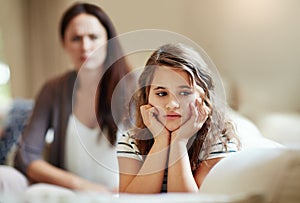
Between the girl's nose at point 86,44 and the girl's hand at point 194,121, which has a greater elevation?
the girl's nose at point 86,44

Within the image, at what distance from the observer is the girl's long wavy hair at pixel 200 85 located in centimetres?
87

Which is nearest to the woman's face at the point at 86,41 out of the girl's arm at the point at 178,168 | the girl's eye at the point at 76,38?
the girl's eye at the point at 76,38

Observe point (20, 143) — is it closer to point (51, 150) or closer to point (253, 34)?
point (51, 150)

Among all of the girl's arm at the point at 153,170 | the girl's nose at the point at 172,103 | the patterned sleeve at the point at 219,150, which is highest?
the girl's nose at the point at 172,103

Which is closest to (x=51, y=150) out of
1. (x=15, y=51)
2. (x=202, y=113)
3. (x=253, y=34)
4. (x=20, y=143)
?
(x=20, y=143)

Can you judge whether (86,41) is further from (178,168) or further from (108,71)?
(178,168)

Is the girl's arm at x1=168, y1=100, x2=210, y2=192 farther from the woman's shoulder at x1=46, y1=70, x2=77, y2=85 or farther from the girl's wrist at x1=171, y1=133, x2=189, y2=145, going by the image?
the woman's shoulder at x1=46, y1=70, x2=77, y2=85

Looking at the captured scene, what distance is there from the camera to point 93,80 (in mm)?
955

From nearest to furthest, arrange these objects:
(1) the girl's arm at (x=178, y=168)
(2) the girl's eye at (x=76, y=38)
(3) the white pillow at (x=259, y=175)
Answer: (3) the white pillow at (x=259, y=175) → (1) the girl's arm at (x=178, y=168) → (2) the girl's eye at (x=76, y=38)

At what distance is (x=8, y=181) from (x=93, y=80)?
0.84 ft

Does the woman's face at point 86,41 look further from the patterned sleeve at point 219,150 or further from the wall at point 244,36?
the patterned sleeve at point 219,150

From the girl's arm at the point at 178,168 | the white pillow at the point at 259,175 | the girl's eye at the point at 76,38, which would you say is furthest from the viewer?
the girl's eye at the point at 76,38

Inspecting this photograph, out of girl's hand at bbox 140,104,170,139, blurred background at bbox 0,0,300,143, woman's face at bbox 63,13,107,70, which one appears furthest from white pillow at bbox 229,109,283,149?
woman's face at bbox 63,13,107,70

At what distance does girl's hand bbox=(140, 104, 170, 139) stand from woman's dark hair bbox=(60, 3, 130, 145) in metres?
0.06
